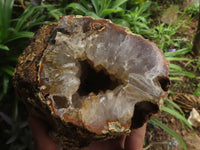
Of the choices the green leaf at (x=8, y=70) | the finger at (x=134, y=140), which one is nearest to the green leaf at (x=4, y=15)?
the green leaf at (x=8, y=70)

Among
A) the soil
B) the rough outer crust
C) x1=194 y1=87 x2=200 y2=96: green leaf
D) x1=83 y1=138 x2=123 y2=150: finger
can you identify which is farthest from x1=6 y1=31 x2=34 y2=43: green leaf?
x1=194 y1=87 x2=200 y2=96: green leaf

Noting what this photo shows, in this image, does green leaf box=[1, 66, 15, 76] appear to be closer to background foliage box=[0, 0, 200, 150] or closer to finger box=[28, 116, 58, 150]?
background foliage box=[0, 0, 200, 150]

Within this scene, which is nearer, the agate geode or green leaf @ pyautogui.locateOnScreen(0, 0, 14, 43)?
the agate geode

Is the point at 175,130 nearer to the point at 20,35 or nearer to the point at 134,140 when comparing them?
the point at 134,140

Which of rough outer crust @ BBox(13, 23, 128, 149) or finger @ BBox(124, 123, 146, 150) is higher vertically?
rough outer crust @ BBox(13, 23, 128, 149)

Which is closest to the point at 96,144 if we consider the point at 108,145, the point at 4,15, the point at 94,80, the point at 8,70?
the point at 108,145

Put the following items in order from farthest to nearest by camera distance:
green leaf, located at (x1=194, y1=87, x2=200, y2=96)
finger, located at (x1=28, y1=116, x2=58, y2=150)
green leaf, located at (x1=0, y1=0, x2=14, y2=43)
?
green leaf, located at (x1=194, y1=87, x2=200, y2=96) → green leaf, located at (x1=0, y1=0, x2=14, y2=43) → finger, located at (x1=28, y1=116, x2=58, y2=150)
